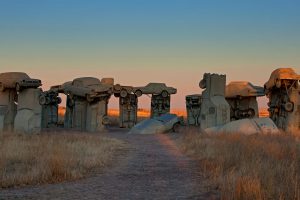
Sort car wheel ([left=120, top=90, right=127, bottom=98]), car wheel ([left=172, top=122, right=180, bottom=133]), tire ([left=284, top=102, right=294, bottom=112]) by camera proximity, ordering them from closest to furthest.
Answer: tire ([left=284, top=102, right=294, bottom=112]), car wheel ([left=172, top=122, right=180, bottom=133]), car wheel ([left=120, top=90, right=127, bottom=98])

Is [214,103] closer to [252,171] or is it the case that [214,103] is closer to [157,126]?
[157,126]

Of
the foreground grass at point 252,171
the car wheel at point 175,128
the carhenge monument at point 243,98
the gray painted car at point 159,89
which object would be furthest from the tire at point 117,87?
the foreground grass at point 252,171

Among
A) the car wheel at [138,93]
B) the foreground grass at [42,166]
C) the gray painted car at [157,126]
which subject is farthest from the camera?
the car wheel at [138,93]

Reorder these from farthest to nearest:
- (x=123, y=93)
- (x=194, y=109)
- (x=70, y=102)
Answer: (x=194, y=109) < (x=123, y=93) < (x=70, y=102)

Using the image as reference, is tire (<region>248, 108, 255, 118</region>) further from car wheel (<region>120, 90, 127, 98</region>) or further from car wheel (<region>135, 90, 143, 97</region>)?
car wheel (<region>120, 90, 127, 98</region>)

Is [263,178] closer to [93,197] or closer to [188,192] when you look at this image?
[188,192]

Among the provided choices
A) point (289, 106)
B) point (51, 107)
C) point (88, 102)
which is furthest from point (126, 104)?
point (289, 106)

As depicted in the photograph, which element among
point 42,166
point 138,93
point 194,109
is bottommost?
point 42,166

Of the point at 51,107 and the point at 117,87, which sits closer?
the point at 117,87

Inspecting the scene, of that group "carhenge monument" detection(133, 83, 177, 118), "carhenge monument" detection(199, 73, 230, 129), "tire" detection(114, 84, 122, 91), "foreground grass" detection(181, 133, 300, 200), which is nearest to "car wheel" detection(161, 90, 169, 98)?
"carhenge monument" detection(133, 83, 177, 118)

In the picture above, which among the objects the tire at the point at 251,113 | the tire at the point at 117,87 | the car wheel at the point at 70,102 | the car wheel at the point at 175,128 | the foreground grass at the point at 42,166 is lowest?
the foreground grass at the point at 42,166

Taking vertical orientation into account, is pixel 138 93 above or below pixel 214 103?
above

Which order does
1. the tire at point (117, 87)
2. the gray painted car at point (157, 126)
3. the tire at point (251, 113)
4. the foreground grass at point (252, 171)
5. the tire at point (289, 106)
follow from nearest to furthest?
1. the foreground grass at point (252, 171)
2. the tire at point (289, 106)
3. the gray painted car at point (157, 126)
4. the tire at point (251, 113)
5. the tire at point (117, 87)

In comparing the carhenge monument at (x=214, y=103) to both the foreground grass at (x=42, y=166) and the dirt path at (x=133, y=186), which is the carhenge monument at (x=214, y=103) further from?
the dirt path at (x=133, y=186)
